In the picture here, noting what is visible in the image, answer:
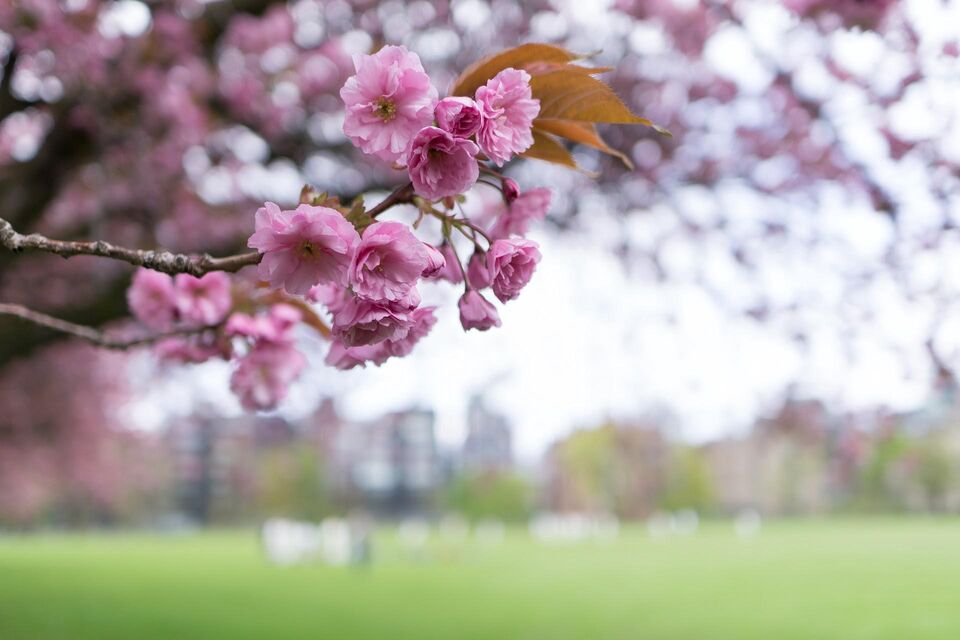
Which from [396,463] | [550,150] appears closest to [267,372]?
[550,150]

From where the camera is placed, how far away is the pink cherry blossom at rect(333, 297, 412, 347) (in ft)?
2.78

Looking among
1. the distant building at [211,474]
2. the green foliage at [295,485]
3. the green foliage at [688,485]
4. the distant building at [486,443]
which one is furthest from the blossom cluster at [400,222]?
the distant building at [486,443]

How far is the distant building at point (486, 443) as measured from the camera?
50.7 metres

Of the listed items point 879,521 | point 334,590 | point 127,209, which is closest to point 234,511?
point 879,521

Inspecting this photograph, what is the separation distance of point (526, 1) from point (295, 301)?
3.78m

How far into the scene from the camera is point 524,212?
108 cm

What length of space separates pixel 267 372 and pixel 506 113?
0.68m

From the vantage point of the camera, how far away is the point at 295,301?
131 cm

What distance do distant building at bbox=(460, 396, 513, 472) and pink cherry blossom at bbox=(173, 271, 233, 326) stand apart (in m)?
48.9

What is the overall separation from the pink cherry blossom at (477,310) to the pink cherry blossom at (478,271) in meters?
0.02

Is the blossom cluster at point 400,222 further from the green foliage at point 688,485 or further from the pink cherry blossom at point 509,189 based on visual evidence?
the green foliage at point 688,485

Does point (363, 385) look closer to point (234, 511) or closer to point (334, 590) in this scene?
point (334, 590)

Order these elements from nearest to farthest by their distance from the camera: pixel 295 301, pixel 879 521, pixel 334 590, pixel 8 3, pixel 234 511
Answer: pixel 295 301
pixel 8 3
pixel 334 590
pixel 879 521
pixel 234 511

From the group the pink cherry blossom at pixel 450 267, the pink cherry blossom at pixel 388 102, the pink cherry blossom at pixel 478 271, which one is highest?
the pink cherry blossom at pixel 388 102
